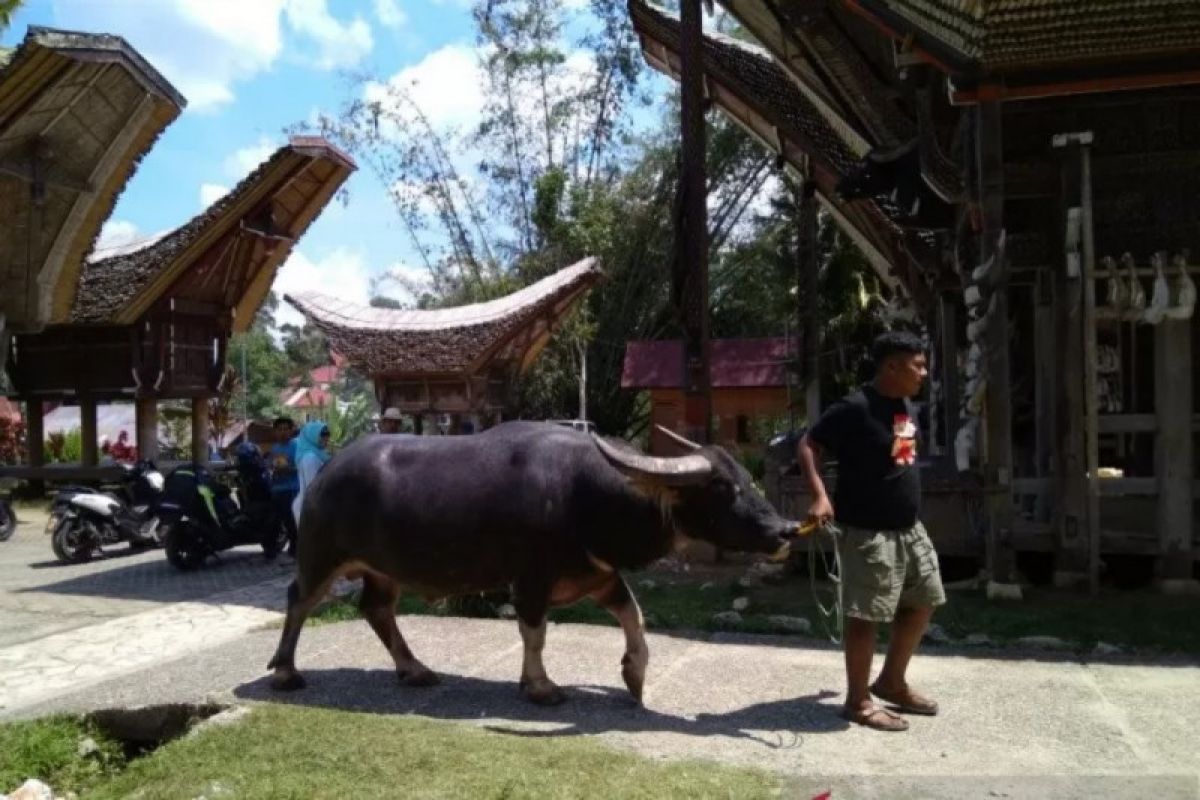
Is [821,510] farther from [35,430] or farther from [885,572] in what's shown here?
[35,430]

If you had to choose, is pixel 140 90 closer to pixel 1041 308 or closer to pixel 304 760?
pixel 304 760

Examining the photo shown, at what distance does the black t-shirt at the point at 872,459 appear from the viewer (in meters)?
4.77

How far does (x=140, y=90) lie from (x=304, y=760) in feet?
9.01

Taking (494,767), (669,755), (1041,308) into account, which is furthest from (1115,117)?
(494,767)

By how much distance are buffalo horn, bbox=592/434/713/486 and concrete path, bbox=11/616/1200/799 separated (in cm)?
113

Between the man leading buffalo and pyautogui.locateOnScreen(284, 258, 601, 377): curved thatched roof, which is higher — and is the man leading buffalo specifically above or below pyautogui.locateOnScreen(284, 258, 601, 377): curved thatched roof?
below

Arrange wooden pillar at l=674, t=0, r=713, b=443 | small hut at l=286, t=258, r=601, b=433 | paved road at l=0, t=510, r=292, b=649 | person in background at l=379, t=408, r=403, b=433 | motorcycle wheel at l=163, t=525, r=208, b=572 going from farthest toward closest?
1. small hut at l=286, t=258, r=601, b=433
2. motorcycle wheel at l=163, t=525, r=208, b=572
3. person in background at l=379, t=408, r=403, b=433
4. wooden pillar at l=674, t=0, r=713, b=443
5. paved road at l=0, t=510, r=292, b=649

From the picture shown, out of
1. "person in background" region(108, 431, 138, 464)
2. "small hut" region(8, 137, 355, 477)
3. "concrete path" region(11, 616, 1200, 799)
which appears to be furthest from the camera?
"person in background" region(108, 431, 138, 464)

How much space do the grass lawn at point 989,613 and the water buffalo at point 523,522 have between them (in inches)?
77.1

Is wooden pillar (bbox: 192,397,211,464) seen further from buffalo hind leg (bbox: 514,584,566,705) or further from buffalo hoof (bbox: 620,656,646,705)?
buffalo hoof (bbox: 620,656,646,705)

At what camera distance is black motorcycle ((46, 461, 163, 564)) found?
455 inches

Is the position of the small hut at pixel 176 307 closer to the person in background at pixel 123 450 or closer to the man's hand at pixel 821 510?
the person in background at pixel 123 450

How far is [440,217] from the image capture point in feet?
83.8

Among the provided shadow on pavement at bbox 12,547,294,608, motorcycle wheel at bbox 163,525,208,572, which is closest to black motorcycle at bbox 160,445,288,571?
motorcycle wheel at bbox 163,525,208,572
